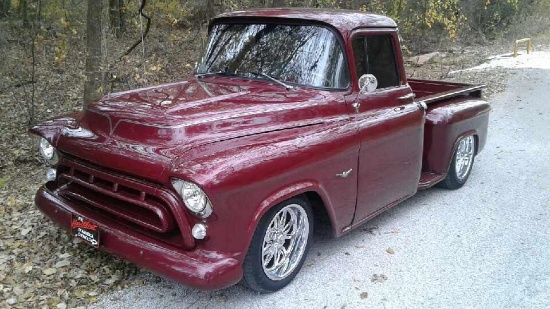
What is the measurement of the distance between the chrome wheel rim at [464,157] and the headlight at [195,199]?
3761 millimetres

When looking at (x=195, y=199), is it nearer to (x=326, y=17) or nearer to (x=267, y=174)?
(x=267, y=174)

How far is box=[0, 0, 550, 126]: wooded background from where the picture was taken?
26.9 ft

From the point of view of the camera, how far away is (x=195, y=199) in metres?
2.87

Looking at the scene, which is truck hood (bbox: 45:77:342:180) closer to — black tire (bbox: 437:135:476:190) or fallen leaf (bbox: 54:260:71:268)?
fallen leaf (bbox: 54:260:71:268)

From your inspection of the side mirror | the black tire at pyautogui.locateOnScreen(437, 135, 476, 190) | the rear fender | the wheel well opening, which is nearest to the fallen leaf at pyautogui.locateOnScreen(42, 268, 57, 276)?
the wheel well opening

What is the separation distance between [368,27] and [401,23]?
1386 cm

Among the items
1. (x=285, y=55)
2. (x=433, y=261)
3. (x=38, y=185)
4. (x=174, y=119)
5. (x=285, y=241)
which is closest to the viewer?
(x=174, y=119)

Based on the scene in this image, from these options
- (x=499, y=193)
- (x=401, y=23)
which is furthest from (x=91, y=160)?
(x=401, y=23)

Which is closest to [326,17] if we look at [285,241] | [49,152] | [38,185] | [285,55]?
[285,55]

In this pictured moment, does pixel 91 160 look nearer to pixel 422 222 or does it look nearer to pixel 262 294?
pixel 262 294

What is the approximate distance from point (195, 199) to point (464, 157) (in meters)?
4.11

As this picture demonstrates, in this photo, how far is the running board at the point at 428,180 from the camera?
16.9 ft

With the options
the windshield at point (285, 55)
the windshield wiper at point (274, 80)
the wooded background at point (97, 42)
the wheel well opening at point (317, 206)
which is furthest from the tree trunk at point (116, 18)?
the wheel well opening at point (317, 206)

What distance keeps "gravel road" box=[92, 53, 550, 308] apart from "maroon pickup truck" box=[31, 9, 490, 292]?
0.27 meters
